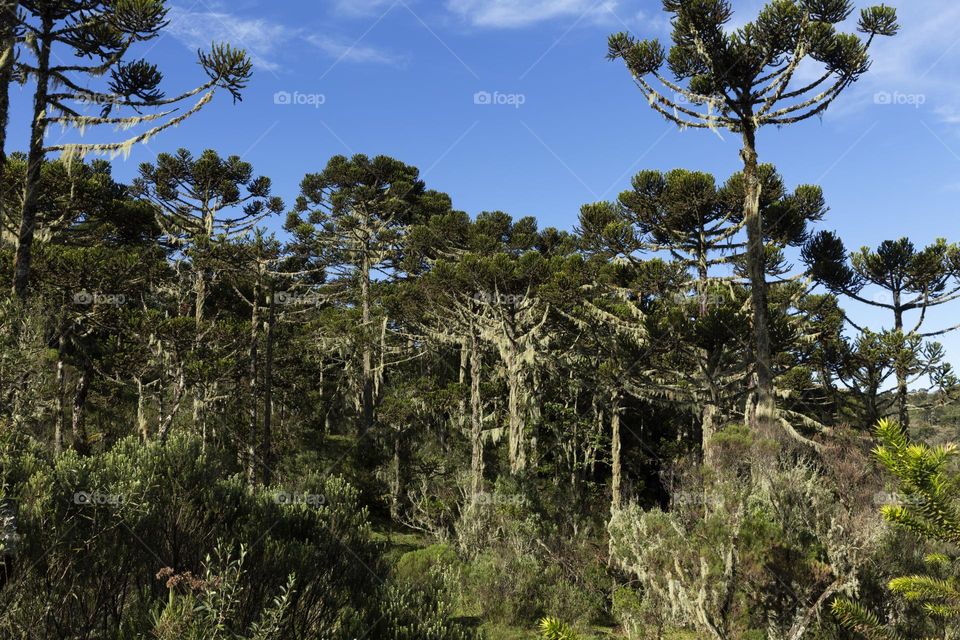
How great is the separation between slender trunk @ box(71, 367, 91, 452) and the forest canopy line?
0.75 feet

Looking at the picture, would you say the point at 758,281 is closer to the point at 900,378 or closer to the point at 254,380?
the point at 900,378

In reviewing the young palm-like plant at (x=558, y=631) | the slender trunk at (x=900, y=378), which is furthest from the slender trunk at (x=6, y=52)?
the slender trunk at (x=900, y=378)

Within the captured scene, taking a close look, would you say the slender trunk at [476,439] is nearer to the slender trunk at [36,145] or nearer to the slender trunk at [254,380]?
the slender trunk at [254,380]

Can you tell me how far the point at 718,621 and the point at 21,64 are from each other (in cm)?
1405

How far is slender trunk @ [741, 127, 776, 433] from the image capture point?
1268 centimetres

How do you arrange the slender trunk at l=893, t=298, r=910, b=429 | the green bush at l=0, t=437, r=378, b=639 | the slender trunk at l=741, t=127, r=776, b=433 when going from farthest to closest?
the slender trunk at l=893, t=298, r=910, b=429 → the slender trunk at l=741, t=127, r=776, b=433 → the green bush at l=0, t=437, r=378, b=639

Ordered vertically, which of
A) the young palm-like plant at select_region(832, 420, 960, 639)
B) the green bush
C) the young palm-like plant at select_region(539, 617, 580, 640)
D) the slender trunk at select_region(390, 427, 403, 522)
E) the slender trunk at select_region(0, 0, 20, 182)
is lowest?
the slender trunk at select_region(390, 427, 403, 522)

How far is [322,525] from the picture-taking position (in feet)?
23.9

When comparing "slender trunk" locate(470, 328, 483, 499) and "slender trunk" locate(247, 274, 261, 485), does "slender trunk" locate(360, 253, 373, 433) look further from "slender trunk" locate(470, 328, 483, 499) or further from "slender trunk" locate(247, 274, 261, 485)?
"slender trunk" locate(470, 328, 483, 499)

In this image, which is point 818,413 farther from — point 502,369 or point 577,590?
point 577,590

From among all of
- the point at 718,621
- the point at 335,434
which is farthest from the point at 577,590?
the point at 335,434

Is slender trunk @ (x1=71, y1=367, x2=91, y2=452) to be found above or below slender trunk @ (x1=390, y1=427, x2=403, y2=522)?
above

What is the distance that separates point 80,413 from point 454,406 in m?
13.6

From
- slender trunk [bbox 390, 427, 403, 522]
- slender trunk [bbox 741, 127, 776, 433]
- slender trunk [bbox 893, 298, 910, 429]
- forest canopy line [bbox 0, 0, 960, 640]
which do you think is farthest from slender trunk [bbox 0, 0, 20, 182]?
slender trunk [bbox 893, 298, 910, 429]
